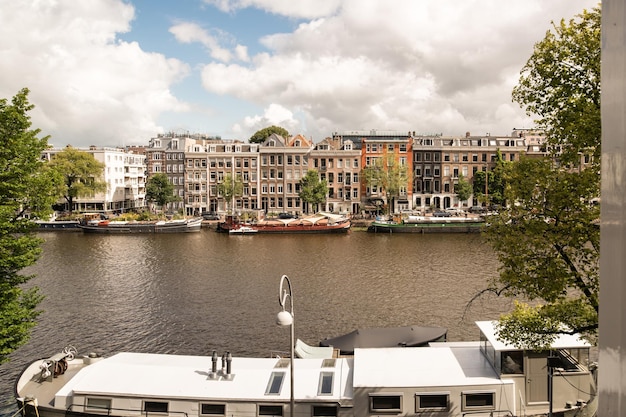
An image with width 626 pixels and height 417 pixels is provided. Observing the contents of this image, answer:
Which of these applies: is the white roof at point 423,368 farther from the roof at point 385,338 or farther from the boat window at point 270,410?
the roof at point 385,338

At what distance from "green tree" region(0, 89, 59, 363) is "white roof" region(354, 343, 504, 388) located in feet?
39.7

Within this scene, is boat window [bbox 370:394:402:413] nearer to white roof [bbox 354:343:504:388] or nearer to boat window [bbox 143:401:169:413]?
white roof [bbox 354:343:504:388]

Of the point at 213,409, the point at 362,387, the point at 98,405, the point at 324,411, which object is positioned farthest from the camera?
the point at 98,405

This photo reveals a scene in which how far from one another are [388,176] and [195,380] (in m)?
74.3

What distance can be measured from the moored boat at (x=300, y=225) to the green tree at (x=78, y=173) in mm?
33341

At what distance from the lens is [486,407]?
15.9m

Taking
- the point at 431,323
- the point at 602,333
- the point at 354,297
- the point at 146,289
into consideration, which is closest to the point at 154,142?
the point at 146,289

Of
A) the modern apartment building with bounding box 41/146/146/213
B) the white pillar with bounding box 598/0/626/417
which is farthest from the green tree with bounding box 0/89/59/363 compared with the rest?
the modern apartment building with bounding box 41/146/146/213

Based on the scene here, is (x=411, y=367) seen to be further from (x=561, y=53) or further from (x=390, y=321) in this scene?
(x=390, y=321)

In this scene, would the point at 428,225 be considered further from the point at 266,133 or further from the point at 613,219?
the point at 613,219

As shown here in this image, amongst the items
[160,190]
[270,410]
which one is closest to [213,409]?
[270,410]

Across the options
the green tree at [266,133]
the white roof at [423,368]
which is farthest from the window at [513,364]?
the green tree at [266,133]

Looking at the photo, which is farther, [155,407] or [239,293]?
[239,293]

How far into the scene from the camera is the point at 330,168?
93812 mm
